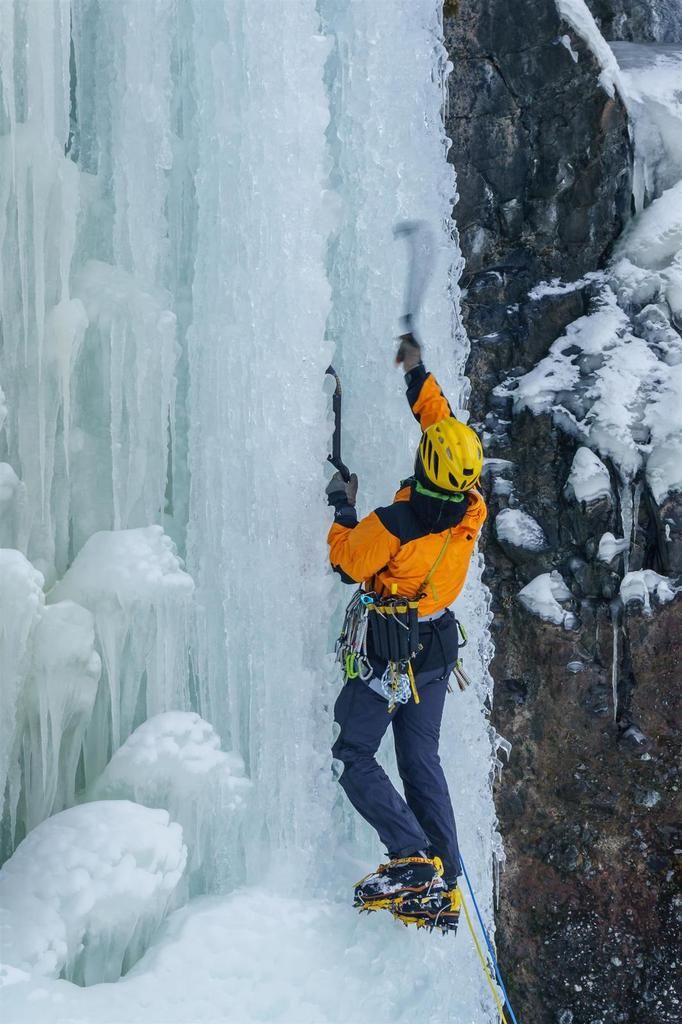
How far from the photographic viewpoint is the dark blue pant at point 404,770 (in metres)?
3.41

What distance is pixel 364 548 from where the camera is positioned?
3.40 meters

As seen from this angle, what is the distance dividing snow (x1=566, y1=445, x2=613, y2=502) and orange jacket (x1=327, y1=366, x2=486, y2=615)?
3.56 meters

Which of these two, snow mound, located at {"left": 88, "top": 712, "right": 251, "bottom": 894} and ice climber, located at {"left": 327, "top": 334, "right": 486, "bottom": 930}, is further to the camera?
snow mound, located at {"left": 88, "top": 712, "right": 251, "bottom": 894}

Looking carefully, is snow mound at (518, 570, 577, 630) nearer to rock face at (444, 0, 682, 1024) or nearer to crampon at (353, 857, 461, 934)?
rock face at (444, 0, 682, 1024)

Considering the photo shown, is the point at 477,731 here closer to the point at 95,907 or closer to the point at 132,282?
the point at 95,907

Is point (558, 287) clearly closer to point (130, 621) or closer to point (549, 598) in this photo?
point (549, 598)

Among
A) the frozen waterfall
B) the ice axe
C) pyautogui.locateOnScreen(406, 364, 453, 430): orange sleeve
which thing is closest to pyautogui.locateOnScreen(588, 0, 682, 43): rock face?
the frozen waterfall

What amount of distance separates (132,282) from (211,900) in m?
2.50

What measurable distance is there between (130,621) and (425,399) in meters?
1.42

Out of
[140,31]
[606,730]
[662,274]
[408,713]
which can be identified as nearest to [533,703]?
[606,730]

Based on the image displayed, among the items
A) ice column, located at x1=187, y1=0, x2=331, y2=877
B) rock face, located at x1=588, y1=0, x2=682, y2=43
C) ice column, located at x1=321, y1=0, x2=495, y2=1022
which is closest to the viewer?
ice column, located at x1=187, y1=0, x2=331, y2=877

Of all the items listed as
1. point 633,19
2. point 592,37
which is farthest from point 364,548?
point 633,19

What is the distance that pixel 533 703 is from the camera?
7215 mm

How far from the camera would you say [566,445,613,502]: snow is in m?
6.91
